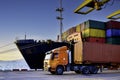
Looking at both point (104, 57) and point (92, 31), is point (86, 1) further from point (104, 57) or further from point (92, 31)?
point (92, 31)

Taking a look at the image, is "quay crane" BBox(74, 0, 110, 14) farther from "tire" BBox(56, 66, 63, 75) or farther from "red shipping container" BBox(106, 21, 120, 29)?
"red shipping container" BBox(106, 21, 120, 29)

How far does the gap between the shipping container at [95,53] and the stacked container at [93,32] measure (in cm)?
530

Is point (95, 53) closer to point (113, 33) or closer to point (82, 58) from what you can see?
point (82, 58)

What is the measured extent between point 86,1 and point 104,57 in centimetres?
1067

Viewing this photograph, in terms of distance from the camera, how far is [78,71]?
85.5ft

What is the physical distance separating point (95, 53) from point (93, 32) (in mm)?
7134

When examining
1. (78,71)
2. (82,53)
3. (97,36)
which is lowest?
(78,71)

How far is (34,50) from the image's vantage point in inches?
1174

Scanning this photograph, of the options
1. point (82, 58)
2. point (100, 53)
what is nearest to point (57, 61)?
point (82, 58)

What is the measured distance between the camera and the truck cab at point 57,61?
24.0 metres

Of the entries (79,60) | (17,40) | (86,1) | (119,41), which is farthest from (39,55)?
(86,1)

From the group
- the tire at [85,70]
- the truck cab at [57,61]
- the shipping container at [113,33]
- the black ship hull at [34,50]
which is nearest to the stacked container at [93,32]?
the shipping container at [113,33]

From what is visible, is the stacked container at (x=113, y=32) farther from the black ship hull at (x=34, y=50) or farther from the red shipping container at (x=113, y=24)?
the black ship hull at (x=34, y=50)

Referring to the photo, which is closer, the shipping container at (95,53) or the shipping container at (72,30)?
the shipping container at (95,53)
